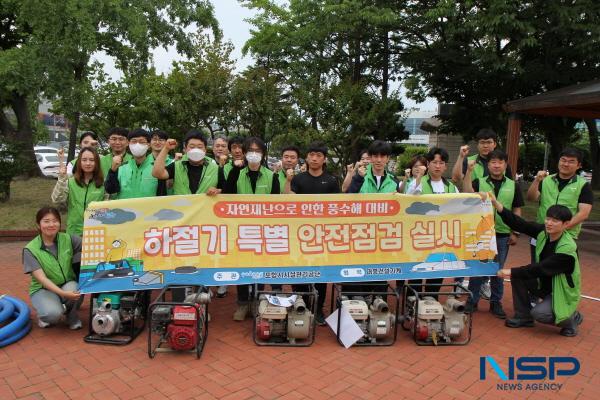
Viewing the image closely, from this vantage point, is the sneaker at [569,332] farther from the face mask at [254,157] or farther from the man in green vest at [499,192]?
the face mask at [254,157]

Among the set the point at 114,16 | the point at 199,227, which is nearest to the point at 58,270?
the point at 199,227

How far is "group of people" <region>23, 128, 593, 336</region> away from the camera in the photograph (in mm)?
4492

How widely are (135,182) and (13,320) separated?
5.96ft

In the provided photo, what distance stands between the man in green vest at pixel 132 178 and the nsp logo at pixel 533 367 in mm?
3753

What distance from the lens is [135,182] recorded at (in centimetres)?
503

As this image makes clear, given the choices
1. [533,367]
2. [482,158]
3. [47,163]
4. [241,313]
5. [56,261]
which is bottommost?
[533,367]

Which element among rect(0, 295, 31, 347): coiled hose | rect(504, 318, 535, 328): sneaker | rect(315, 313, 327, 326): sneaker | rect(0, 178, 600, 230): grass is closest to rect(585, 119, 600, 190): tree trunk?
rect(0, 178, 600, 230): grass

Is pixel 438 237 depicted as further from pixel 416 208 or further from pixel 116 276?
pixel 116 276

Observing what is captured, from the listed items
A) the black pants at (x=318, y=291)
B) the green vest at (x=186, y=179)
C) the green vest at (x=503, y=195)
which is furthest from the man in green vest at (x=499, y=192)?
the green vest at (x=186, y=179)

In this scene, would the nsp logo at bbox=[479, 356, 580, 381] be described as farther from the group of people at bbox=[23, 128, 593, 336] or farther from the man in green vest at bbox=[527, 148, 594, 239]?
the man in green vest at bbox=[527, 148, 594, 239]

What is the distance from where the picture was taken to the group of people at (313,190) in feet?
14.7

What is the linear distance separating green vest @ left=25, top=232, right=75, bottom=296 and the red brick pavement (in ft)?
1.63

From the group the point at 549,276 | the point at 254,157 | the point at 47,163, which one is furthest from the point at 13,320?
the point at 47,163

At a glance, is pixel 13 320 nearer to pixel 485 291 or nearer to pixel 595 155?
pixel 485 291
